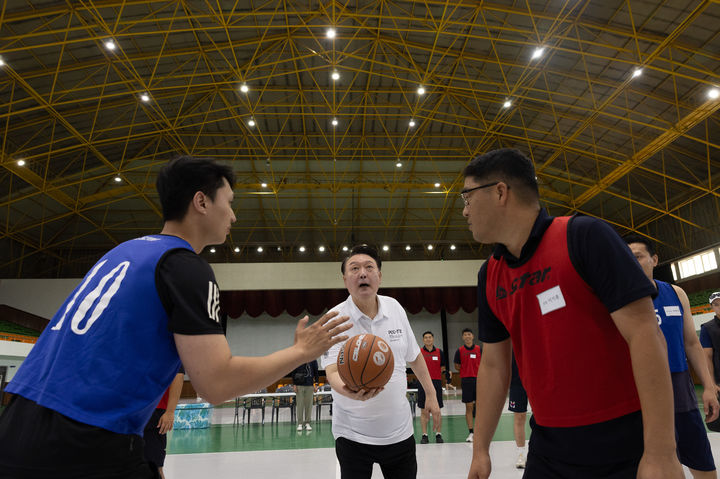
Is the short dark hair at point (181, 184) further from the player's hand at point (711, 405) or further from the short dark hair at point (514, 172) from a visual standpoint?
the player's hand at point (711, 405)

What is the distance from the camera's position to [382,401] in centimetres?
325

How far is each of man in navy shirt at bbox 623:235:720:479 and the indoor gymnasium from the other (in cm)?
2

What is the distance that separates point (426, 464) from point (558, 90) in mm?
17102

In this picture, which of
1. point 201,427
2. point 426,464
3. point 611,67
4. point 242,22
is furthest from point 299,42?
point 426,464

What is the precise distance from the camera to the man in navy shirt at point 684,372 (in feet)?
11.5

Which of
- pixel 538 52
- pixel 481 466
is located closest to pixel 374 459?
pixel 481 466

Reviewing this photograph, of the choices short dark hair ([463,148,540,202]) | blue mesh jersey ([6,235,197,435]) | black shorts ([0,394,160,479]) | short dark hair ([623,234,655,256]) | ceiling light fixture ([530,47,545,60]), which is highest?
ceiling light fixture ([530,47,545,60])

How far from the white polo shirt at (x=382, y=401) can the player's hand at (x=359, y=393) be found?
11.9 inches

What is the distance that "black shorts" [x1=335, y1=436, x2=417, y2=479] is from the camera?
3.13 metres

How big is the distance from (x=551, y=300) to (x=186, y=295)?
1307mm

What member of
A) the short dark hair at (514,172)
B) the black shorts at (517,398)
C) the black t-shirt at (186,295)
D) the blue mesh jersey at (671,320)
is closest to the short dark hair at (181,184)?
the black t-shirt at (186,295)

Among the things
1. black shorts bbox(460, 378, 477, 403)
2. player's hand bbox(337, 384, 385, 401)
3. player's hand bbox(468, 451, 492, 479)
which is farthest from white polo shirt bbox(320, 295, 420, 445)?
black shorts bbox(460, 378, 477, 403)

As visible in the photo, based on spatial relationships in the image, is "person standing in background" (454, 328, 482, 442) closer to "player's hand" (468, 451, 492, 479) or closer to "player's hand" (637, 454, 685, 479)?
"player's hand" (468, 451, 492, 479)

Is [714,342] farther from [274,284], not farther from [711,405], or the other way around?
[274,284]
